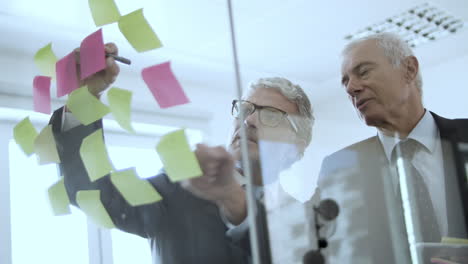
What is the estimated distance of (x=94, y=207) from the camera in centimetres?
81

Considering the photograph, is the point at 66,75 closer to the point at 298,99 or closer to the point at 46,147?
the point at 46,147

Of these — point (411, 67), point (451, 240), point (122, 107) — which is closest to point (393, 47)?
point (411, 67)

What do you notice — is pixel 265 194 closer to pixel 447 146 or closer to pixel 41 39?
pixel 447 146

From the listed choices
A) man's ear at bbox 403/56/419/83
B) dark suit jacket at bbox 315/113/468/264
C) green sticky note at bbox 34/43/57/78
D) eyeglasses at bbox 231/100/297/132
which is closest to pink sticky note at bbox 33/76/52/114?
green sticky note at bbox 34/43/57/78

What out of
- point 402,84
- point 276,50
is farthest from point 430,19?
point 276,50

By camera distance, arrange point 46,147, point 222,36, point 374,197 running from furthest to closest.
→ point 222,36 → point 46,147 → point 374,197

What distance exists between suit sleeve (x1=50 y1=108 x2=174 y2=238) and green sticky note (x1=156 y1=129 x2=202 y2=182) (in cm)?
2

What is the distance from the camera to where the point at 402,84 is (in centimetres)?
81

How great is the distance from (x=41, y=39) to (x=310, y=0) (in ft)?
1.72

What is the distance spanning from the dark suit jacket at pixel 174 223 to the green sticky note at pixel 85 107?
0.05 feet

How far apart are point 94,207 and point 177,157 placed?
0.18m

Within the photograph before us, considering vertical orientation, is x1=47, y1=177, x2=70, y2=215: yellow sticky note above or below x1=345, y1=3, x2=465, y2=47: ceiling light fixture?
below

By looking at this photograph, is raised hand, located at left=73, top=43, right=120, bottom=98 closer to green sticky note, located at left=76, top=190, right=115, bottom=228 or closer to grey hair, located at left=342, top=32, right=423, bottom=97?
green sticky note, located at left=76, top=190, right=115, bottom=228

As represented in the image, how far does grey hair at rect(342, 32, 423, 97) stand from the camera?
32.2 inches
